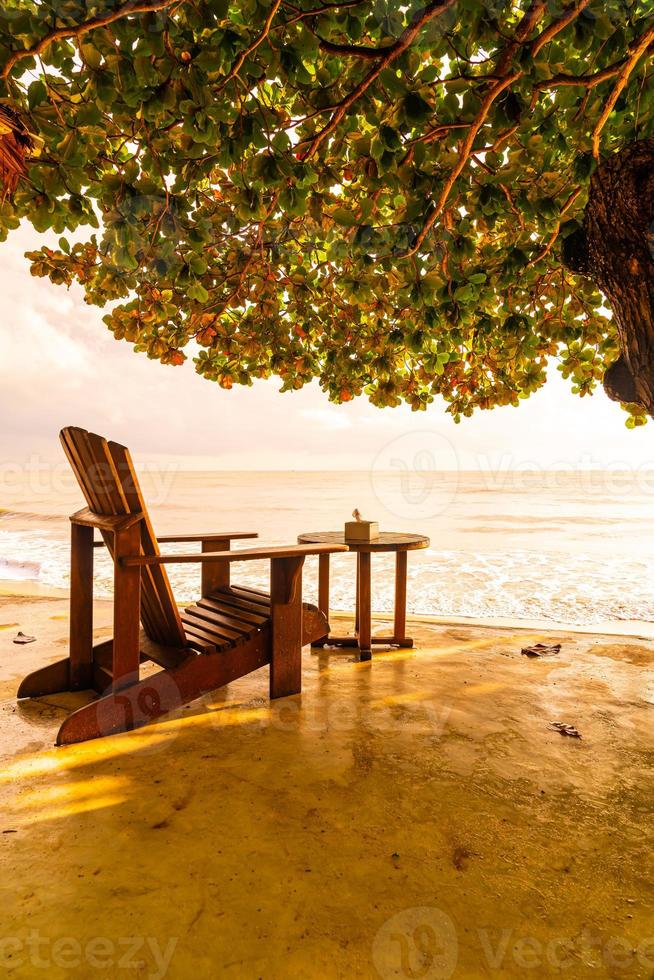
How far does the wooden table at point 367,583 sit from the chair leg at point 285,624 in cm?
61

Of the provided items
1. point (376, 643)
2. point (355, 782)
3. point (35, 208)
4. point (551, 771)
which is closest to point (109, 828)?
point (355, 782)

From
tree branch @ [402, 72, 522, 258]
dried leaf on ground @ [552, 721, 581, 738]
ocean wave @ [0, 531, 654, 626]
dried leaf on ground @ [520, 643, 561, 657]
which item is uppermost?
tree branch @ [402, 72, 522, 258]

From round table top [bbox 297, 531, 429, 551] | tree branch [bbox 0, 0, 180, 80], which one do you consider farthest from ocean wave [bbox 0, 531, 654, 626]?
tree branch [bbox 0, 0, 180, 80]

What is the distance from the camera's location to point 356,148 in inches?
78.7

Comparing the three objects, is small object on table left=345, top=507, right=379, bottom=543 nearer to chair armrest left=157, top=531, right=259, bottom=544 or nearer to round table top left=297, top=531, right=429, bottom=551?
round table top left=297, top=531, right=429, bottom=551

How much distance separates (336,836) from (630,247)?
86.3 inches

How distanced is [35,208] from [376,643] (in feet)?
10.5

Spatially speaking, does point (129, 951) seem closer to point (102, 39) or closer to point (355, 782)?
point (355, 782)

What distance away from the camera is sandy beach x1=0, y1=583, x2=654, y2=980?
4.03 feet

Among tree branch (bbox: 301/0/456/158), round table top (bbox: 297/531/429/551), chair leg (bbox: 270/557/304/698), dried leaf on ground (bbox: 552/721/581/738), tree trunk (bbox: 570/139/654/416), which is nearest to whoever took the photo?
tree branch (bbox: 301/0/456/158)

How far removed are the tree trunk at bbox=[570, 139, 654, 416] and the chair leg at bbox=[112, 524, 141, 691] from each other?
6.93 ft

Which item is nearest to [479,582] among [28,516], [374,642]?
[374,642]

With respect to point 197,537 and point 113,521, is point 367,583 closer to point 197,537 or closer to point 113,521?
point 197,537

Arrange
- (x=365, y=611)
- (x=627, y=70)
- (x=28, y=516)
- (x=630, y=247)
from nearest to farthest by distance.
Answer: (x=627, y=70) → (x=630, y=247) → (x=365, y=611) → (x=28, y=516)
